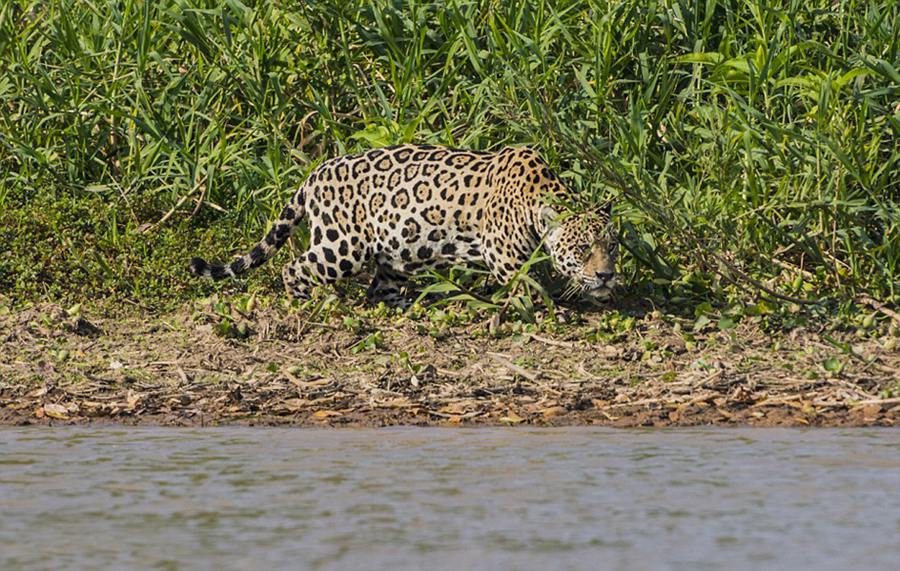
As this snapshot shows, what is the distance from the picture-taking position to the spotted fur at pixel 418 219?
8.10 meters

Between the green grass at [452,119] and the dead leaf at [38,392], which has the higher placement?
the green grass at [452,119]

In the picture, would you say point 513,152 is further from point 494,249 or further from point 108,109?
point 108,109

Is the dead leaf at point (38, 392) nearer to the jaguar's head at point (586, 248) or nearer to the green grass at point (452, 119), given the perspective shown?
the green grass at point (452, 119)

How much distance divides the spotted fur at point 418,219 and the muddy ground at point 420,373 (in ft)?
1.58

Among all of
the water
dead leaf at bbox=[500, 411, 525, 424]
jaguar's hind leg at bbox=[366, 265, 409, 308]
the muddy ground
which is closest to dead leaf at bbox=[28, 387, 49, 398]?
the muddy ground

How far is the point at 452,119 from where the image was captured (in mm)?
9141

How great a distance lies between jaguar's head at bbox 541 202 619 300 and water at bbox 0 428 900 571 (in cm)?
185

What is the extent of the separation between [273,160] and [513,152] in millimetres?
1376

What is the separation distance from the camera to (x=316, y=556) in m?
4.03

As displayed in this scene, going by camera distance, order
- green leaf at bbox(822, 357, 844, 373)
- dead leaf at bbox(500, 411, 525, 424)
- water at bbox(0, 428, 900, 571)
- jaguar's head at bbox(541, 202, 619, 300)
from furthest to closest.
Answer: jaguar's head at bbox(541, 202, 619, 300)
green leaf at bbox(822, 357, 844, 373)
dead leaf at bbox(500, 411, 525, 424)
water at bbox(0, 428, 900, 571)

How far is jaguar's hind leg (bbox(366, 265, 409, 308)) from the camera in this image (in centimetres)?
870

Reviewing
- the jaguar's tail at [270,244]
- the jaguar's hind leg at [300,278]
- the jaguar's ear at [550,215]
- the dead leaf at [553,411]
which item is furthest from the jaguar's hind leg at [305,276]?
the dead leaf at [553,411]

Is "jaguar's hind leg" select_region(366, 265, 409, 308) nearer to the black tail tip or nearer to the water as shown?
the black tail tip

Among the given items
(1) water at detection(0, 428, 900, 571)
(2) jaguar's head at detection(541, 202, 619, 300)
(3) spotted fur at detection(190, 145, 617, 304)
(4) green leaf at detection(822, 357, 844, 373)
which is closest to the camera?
(1) water at detection(0, 428, 900, 571)
